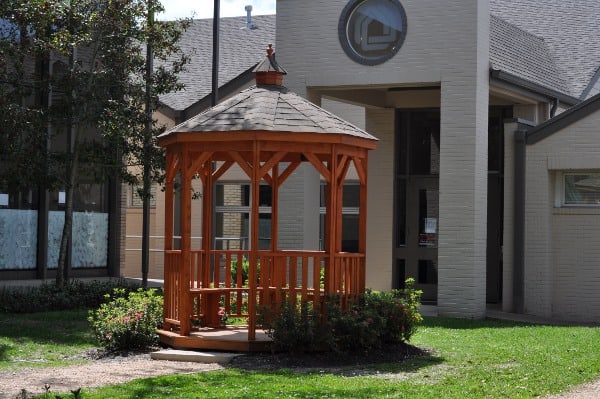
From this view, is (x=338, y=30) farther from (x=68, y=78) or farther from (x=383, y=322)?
(x=383, y=322)

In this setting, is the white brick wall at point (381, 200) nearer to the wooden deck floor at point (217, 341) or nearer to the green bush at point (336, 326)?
the wooden deck floor at point (217, 341)

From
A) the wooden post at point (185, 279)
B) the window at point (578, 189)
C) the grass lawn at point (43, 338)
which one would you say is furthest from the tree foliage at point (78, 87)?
the window at point (578, 189)

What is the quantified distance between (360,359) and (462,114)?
810 cm

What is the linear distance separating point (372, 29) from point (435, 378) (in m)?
10.8

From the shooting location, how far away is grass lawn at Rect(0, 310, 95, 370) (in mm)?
13742

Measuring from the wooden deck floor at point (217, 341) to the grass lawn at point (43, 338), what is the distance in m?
1.25

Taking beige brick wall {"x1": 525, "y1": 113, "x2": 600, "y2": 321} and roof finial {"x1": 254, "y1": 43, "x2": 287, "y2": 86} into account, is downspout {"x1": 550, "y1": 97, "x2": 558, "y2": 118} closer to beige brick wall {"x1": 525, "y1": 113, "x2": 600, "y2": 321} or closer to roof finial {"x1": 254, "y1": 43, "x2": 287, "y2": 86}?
beige brick wall {"x1": 525, "y1": 113, "x2": 600, "y2": 321}

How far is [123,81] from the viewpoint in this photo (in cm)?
2138

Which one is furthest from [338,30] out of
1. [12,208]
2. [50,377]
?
[50,377]

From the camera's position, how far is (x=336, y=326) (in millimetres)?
13734

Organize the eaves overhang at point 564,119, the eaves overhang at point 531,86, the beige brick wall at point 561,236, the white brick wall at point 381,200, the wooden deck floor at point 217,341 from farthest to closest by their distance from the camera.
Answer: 1. the white brick wall at point 381,200
2. the beige brick wall at point 561,236
3. the eaves overhang at point 564,119
4. the eaves overhang at point 531,86
5. the wooden deck floor at point 217,341

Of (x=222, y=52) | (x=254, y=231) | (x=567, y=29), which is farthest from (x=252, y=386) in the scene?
(x=222, y=52)

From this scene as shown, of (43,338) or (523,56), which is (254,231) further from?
(523,56)

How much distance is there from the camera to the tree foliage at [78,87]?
63.6ft
